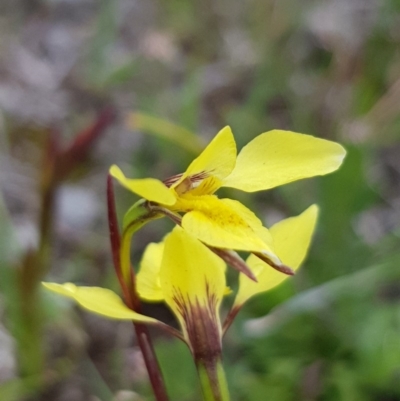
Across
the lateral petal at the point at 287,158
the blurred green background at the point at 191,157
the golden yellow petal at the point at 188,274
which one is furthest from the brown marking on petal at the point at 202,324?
the blurred green background at the point at 191,157

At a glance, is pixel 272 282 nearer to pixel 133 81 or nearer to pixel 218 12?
pixel 133 81

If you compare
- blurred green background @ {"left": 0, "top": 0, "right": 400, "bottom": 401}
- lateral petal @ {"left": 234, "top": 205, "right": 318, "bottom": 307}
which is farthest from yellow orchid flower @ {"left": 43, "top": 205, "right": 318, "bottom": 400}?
blurred green background @ {"left": 0, "top": 0, "right": 400, "bottom": 401}

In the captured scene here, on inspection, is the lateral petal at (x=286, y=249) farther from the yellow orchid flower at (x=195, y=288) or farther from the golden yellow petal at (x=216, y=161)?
the golden yellow petal at (x=216, y=161)

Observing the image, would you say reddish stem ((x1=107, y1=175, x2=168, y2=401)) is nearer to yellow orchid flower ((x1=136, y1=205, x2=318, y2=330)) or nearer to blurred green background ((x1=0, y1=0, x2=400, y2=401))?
yellow orchid flower ((x1=136, y1=205, x2=318, y2=330))

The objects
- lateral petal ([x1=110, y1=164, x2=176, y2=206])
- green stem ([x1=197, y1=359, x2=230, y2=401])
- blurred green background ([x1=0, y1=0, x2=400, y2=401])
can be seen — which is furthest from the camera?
blurred green background ([x1=0, y1=0, x2=400, y2=401])

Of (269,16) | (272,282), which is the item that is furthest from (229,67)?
(272,282)

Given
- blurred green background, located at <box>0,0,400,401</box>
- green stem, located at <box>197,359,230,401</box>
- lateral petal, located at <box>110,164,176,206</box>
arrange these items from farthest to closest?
1. blurred green background, located at <box>0,0,400,401</box>
2. green stem, located at <box>197,359,230,401</box>
3. lateral petal, located at <box>110,164,176,206</box>
